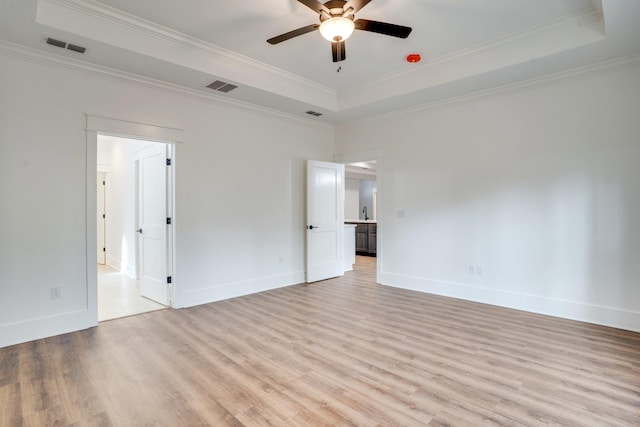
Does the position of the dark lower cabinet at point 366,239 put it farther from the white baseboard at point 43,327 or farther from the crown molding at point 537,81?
the white baseboard at point 43,327

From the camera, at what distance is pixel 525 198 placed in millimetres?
4105

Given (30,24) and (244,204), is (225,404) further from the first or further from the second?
(30,24)

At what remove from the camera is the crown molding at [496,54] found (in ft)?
10.3

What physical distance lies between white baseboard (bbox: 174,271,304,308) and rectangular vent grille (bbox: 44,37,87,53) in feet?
8.79

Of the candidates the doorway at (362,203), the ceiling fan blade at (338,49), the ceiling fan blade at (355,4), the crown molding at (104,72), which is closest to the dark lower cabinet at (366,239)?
the doorway at (362,203)

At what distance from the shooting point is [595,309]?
3617 millimetres

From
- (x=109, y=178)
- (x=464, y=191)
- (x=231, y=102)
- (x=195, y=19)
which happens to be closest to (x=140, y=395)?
(x=195, y=19)

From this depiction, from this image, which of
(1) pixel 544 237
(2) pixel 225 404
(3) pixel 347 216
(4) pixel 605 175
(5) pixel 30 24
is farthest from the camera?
(3) pixel 347 216

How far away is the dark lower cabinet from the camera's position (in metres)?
8.66

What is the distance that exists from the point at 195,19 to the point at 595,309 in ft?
17.1

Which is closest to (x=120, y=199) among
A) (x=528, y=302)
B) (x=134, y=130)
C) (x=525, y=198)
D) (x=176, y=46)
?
(x=134, y=130)

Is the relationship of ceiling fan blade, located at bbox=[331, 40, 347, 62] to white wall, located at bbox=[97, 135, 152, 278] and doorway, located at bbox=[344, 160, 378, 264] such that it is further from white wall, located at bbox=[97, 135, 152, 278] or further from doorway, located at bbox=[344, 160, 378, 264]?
doorway, located at bbox=[344, 160, 378, 264]

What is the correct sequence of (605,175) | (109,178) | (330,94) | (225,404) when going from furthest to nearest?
(109,178)
(330,94)
(605,175)
(225,404)

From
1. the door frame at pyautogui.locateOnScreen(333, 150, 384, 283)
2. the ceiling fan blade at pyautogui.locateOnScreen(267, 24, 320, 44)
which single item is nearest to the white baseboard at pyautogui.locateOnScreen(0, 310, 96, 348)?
the ceiling fan blade at pyautogui.locateOnScreen(267, 24, 320, 44)
